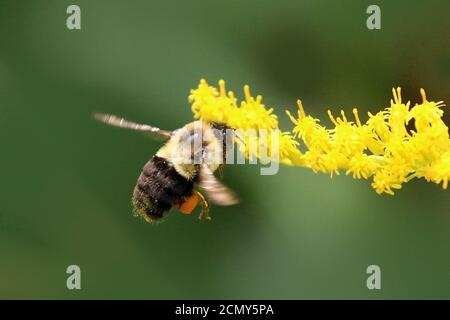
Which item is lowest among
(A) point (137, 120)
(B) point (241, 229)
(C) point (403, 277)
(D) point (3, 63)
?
(C) point (403, 277)

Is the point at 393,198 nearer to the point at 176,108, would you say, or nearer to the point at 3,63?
the point at 176,108

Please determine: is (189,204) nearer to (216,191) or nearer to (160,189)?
(160,189)

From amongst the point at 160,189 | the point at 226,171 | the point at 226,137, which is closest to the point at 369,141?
the point at 226,137

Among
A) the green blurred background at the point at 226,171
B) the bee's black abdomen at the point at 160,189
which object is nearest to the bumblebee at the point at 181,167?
the bee's black abdomen at the point at 160,189

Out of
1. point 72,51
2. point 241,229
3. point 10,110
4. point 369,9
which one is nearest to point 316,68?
point 369,9

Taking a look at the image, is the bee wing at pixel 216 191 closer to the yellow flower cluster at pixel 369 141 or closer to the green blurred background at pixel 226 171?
the yellow flower cluster at pixel 369 141

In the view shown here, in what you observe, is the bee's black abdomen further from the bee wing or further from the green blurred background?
the green blurred background

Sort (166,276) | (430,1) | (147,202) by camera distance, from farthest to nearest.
→ (166,276), (430,1), (147,202)

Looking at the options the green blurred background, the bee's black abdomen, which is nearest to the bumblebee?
the bee's black abdomen
